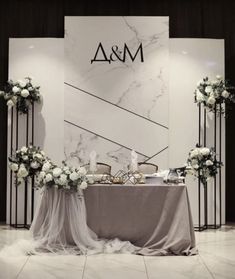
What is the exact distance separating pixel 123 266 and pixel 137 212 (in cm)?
87

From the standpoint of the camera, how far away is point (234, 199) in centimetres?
909

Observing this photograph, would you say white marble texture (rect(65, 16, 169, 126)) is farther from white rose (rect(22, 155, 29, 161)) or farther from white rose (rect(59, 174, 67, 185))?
white rose (rect(59, 174, 67, 185))

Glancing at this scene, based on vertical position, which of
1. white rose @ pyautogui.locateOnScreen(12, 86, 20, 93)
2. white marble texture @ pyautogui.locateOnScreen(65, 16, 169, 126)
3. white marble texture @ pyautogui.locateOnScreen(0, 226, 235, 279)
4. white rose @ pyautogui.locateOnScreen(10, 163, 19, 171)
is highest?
white marble texture @ pyautogui.locateOnScreen(65, 16, 169, 126)

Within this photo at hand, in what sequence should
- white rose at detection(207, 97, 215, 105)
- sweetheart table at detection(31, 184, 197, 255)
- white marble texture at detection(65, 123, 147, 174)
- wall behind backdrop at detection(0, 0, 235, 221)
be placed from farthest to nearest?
wall behind backdrop at detection(0, 0, 235, 221), white marble texture at detection(65, 123, 147, 174), white rose at detection(207, 97, 215, 105), sweetheart table at detection(31, 184, 197, 255)

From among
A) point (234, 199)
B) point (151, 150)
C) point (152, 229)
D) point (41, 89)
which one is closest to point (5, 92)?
point (41, 89)

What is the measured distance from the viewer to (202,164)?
8055mm

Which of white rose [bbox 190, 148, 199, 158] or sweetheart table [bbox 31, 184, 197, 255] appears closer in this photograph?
sweetheart table [bbox 31, 184, 197, 255]

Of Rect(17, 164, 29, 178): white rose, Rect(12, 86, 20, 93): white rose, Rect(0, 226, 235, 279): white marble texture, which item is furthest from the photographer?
Rect(12, 86, 20, 93): white rose

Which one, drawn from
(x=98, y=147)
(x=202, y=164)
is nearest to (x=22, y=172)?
(x=98, y=147)

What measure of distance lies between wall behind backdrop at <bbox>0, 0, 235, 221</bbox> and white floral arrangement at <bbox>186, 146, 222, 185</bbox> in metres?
1.03

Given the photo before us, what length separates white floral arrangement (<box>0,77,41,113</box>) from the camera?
27.0 ft

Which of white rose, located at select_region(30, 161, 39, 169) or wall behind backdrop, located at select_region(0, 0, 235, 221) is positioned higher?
wall behind backdrop, located at select_region(0, 0, 235, 221)

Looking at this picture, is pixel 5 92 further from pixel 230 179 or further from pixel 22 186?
pixel 230 179

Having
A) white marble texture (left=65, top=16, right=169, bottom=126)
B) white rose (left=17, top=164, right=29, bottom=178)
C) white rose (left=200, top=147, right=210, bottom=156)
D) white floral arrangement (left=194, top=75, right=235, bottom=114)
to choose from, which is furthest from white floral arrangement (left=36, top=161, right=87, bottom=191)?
white floral arrangement (left=194, top=75, right=235, bottom=114)
